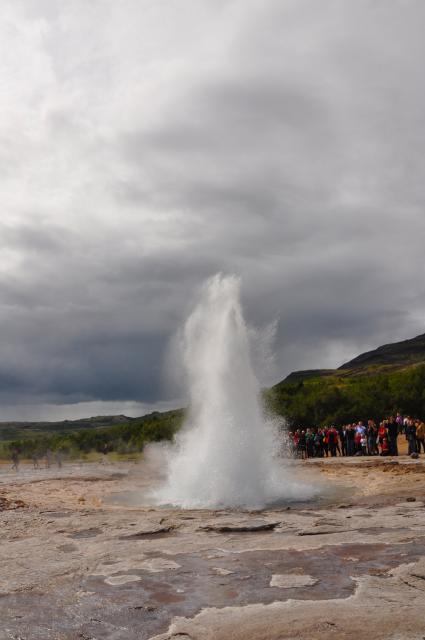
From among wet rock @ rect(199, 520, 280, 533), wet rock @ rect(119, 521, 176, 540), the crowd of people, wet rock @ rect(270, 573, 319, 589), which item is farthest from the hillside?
wet rock @ rect(270, 573, 319, 589)

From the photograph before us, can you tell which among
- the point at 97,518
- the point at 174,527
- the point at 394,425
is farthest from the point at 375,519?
the point at 394,425

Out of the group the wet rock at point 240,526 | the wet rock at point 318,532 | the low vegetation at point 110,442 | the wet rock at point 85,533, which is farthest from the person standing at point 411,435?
the low vegetation at point 110,442

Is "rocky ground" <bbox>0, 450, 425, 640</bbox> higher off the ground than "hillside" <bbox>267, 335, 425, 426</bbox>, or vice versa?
"hillside" <bbox>267, 335, 425, 426</bbox>

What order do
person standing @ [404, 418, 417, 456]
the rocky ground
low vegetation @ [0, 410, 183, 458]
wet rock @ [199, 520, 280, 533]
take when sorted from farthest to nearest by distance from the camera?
low vegetation @ [0, 410, 183, 458], person standing @ [404, 418, 417, 456], wet rock @ [199, 520, 280, 533], the rocky ground

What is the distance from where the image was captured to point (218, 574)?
6.29m

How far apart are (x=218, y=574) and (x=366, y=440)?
19.9m

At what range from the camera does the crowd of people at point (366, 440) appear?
22953 mm

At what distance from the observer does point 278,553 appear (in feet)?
23.2

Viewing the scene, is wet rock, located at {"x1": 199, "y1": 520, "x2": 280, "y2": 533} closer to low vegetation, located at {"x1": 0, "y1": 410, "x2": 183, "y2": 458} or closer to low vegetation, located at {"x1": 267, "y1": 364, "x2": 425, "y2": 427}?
low vegetation, located at {"x1": 267, "y1": 364, "x2": 425, "y2": 427}

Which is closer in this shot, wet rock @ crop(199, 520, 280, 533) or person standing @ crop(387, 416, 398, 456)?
wet rock @ crop(199, 520, 280, 533)

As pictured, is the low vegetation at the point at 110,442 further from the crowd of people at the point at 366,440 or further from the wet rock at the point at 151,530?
the wet rock at the point at 151,530

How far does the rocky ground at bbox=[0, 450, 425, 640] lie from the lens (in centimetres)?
473

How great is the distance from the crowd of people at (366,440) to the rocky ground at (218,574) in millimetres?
12219

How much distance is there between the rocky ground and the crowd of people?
12219 mm
